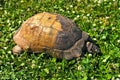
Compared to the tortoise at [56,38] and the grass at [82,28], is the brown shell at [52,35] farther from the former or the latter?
the grass at [82,28]

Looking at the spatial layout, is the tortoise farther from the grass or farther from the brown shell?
the grass

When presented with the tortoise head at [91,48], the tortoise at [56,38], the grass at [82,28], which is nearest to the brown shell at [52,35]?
the tortoise at [56,38]

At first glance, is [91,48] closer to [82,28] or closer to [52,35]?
[52,35]

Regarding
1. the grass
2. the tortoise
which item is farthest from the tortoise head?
the grass

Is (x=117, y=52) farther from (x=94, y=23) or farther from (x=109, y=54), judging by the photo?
(x=94, y=23)

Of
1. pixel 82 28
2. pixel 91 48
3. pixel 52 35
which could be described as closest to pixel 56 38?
pixel 52 35

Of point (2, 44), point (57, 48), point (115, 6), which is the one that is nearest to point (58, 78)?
point (57, 48)

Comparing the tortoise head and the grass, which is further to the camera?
the tortoise head
